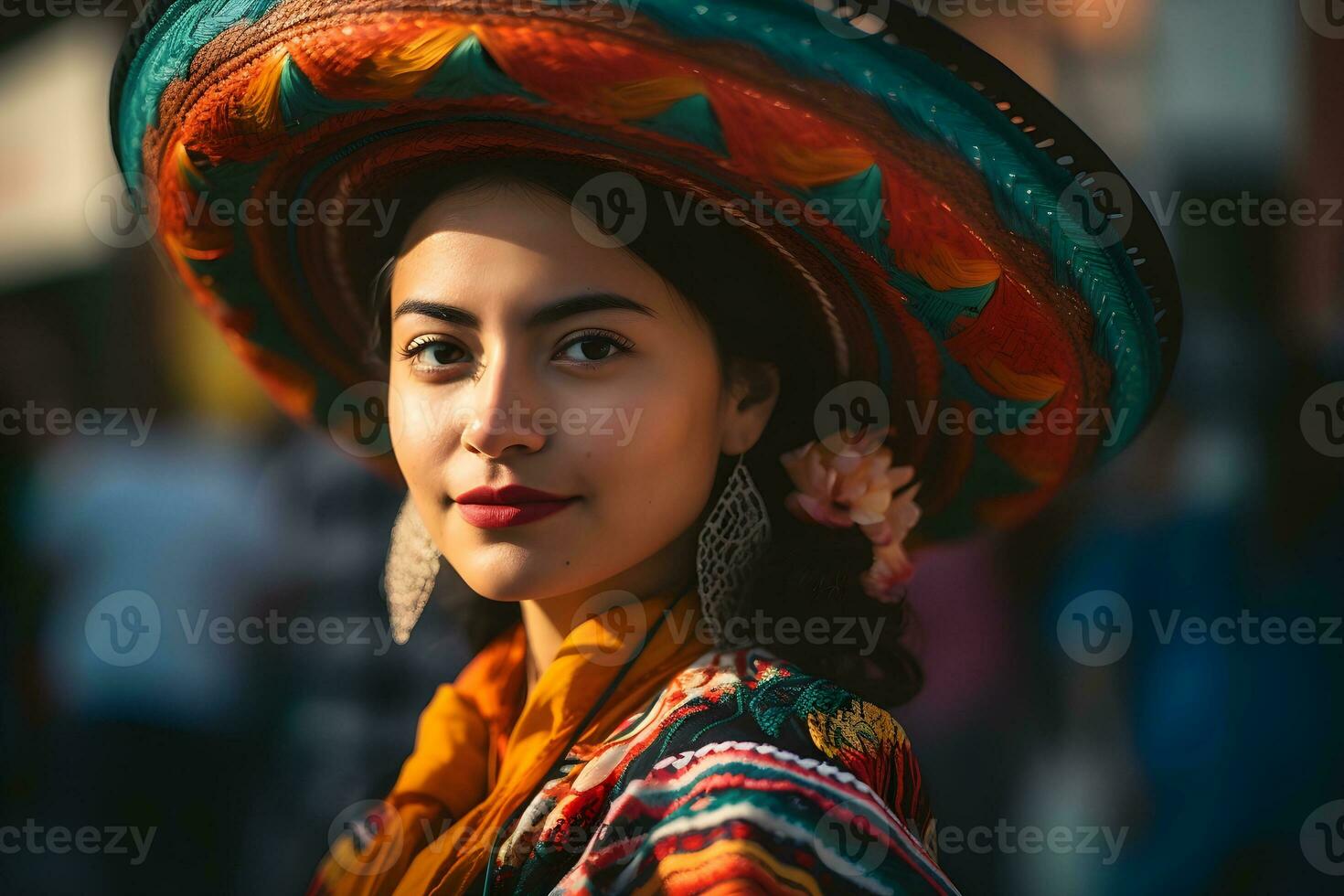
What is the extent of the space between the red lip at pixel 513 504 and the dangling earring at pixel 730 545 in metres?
0.20

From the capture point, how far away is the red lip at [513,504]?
1.25m

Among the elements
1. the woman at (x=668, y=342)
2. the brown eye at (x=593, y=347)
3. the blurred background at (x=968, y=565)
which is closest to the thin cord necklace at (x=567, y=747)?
the woman at (x=668, y=342)

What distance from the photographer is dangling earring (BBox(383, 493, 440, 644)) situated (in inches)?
62.9

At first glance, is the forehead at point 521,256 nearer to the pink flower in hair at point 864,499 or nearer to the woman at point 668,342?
the woman at point 668,342

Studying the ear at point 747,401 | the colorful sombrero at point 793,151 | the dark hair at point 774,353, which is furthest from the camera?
the ear at point 747,401

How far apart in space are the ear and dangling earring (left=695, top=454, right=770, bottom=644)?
29 millimetres

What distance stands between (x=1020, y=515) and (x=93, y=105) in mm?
2049

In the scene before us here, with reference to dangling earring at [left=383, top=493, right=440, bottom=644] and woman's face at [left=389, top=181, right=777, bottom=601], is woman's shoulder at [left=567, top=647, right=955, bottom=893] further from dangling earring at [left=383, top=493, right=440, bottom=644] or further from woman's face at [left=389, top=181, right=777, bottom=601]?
dangling earring at [left=383, top=493, right=440, bottom=644]

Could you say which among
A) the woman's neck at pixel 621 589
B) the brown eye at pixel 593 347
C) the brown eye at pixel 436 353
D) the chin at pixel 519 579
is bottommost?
the chin at pixel 519 579

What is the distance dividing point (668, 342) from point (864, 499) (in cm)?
34

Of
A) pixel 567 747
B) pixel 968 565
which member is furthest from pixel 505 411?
pixel 968 565

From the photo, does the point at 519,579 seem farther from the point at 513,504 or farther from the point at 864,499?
the point at 864,499

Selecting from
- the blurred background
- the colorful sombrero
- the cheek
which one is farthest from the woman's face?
the blurred background

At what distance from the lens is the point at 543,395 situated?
4.04ft
